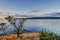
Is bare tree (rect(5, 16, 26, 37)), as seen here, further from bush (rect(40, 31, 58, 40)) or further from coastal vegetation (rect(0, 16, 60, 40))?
bush (rect(40, 31, 58, 40))

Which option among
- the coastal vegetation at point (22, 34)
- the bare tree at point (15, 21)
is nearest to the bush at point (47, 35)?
the coastal vegetation at point (22, 34)

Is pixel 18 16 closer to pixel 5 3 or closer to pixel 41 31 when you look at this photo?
pixel 5 3

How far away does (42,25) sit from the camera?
64.5 inches

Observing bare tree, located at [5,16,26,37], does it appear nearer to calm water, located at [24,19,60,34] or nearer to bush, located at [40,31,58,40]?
calm water, located at [24,19,60,34]

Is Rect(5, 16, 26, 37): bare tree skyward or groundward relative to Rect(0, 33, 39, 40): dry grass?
skyward

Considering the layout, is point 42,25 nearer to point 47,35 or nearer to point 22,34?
point 47,35

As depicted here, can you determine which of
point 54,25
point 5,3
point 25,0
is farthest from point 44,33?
point 5,3

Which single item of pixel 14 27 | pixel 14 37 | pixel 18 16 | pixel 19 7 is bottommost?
pixel 14 37

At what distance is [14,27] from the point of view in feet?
5.34

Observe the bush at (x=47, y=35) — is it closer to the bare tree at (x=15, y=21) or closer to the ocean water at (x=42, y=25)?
the ocean water at (x=42, y=25)

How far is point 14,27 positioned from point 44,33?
1.23 feet

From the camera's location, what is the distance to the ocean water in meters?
1.63

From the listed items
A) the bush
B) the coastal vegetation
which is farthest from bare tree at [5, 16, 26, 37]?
the bush

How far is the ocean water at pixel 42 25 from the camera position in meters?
1.63
